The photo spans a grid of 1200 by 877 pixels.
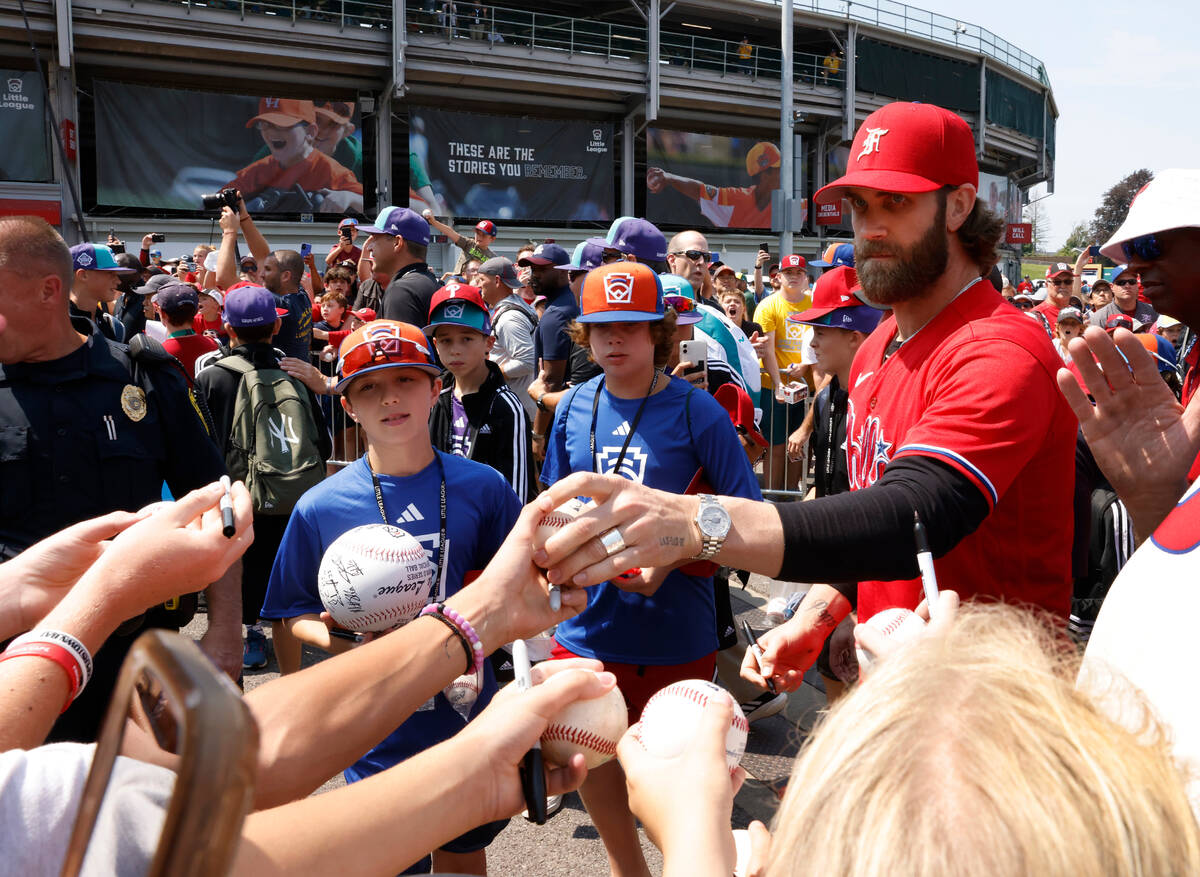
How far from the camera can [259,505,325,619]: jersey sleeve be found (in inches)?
126

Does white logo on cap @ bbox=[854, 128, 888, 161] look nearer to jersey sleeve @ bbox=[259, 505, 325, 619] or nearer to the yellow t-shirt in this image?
jersey sleeve @ bbox=[259, 505, 325, 619]

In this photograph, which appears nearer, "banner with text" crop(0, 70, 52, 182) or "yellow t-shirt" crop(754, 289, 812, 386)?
Answer: "yellow t-shirt" crop(754, 289, 812, 386)

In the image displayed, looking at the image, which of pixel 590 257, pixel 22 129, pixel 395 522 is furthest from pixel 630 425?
pixel 22 129

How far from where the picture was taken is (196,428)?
3545 mm

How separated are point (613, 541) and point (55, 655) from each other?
1.07 metres

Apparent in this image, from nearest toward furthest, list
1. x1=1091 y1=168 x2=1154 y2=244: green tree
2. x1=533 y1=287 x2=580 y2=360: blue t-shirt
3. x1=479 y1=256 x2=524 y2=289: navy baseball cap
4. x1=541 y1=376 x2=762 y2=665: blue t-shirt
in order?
x1=541 y1=376 x2=762 y2=665: blue t-shirt, x1=533 y1=287 x2=580 y2=360: blue t-shirt, x1=479 y1=256 x2=524 y2=289: navy baseball cap, x1=1091 y1=168 x2=1154 y2=244: green tree

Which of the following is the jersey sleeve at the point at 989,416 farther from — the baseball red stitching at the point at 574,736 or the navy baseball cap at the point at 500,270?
the navy baseball cap at the point at 500,270

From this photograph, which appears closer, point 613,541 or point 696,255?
point 613,541

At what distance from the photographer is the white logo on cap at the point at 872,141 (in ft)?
8.37

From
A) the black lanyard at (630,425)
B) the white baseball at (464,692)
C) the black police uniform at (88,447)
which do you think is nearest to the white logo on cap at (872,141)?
the black lanyard at (630,425)

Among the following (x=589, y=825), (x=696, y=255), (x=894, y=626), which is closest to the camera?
(x=894, y=626)

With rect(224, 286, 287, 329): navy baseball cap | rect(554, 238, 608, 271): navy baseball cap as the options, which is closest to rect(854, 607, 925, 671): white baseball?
rect(224, 286, 287, 329): navy baseball cap

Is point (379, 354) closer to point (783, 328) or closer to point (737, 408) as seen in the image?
point (737, 408)

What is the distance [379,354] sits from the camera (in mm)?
3373
